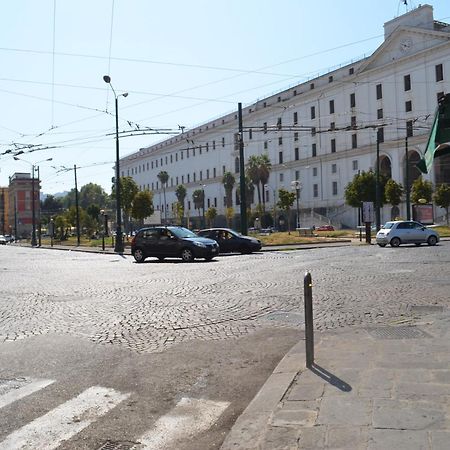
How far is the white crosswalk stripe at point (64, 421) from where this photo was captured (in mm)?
4062

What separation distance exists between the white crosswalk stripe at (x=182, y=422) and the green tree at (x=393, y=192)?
62188 mm

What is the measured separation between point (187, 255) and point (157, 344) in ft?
52.5

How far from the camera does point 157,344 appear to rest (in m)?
7.25

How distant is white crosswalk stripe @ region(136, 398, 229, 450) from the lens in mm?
4082

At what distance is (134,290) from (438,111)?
900 centimetres

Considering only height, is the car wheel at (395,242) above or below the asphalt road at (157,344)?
above

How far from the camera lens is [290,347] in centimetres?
693

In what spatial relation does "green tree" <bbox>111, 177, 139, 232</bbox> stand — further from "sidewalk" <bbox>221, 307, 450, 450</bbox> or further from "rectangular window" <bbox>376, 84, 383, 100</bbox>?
"sidewalk" <bbox>221, 307, 450, 450</bbox>

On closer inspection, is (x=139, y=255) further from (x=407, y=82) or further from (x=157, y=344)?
(x=407, y=82)

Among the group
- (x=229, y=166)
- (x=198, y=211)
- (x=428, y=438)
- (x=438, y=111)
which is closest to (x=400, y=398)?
(x=428, y=438)

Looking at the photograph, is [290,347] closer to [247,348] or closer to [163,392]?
[247,348]

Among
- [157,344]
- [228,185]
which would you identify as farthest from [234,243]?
[228,185]

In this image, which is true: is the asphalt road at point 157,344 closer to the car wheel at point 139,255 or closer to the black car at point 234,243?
the car wheel at point 139,255

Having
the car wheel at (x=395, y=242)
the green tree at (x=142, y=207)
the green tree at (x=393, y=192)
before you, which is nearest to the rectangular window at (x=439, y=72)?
the green tree at (x=393, y=192)
